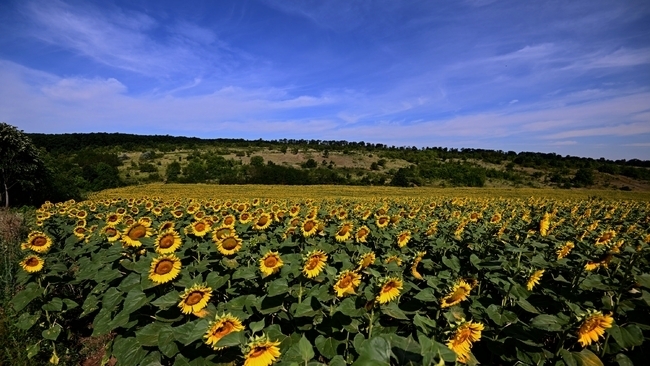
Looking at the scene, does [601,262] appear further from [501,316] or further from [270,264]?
[270,264]

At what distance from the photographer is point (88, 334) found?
216 inches

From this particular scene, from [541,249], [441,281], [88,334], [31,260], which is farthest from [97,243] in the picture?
[541,249]

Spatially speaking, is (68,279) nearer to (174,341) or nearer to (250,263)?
(250,263)

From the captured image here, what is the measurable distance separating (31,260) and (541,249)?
691 centimetres

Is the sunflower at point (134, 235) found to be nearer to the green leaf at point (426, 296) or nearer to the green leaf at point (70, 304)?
the green leaf at point (70, 304)

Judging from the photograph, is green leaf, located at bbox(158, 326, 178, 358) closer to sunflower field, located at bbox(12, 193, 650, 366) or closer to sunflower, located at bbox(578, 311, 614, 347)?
sunflower field, located at bbox(12, 193, 650, 366)

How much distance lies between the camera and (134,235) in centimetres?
419

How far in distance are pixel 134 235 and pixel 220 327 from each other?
2425 mm

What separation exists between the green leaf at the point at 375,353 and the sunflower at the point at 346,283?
1.12 meters

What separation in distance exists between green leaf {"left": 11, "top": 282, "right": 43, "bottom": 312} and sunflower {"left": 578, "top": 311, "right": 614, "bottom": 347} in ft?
18.3

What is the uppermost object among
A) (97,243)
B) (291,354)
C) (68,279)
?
(291,354)

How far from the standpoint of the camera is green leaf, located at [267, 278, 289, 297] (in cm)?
278

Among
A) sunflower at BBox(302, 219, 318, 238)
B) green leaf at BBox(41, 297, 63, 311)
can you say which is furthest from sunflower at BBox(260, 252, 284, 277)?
green leaf at BBox(41, 297, 63, 311)

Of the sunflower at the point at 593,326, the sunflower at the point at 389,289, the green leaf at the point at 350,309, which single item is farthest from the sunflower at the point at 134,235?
the sunflower at the point at 593,326
